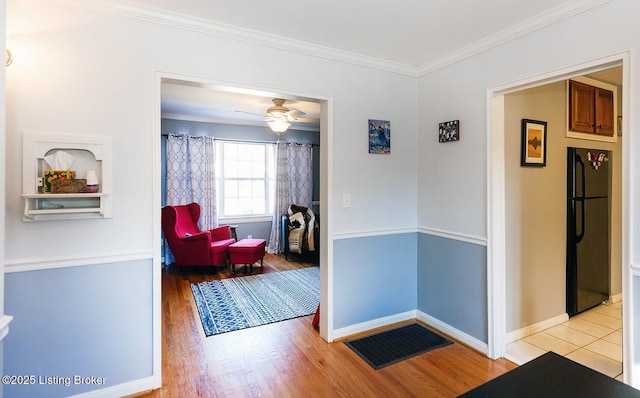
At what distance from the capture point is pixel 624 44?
70.7 inches

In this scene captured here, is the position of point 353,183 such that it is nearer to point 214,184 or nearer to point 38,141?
point 38,141

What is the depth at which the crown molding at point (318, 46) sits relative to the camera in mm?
1979

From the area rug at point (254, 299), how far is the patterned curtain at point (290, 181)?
1495mm

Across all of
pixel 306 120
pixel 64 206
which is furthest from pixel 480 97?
pixel 306 120

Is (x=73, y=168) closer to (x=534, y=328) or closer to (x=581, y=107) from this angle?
(x=534, y=328)

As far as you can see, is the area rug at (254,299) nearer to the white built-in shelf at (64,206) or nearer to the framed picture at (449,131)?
the white built-in shelf at (64,206)

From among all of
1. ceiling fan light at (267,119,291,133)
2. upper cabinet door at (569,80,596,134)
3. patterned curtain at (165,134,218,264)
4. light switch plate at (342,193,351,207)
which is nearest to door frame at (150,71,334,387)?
light switch plate at (342,193,351,207)

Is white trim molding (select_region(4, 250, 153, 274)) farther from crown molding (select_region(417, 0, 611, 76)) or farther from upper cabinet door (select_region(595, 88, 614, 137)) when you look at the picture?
upper cabinet door (select_region(595, 88, 614, 137))

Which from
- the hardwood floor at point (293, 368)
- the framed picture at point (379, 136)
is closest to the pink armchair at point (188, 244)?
the hardwood floor at point (293, 368)

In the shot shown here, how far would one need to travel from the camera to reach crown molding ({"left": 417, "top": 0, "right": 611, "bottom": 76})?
77.2 inches

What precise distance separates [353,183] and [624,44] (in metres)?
1.88

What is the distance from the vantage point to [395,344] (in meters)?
2.72

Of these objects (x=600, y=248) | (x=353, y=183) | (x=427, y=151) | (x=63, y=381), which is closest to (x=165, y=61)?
(x=353, y=183)

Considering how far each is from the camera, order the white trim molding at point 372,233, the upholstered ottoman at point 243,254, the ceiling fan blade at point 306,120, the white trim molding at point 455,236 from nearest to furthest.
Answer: the white trim molding at point 455,236 → the white trim molding at point 372,233 → the upholstered ottoman at point 243,254 → the ceiling fan blade at point 306,120
